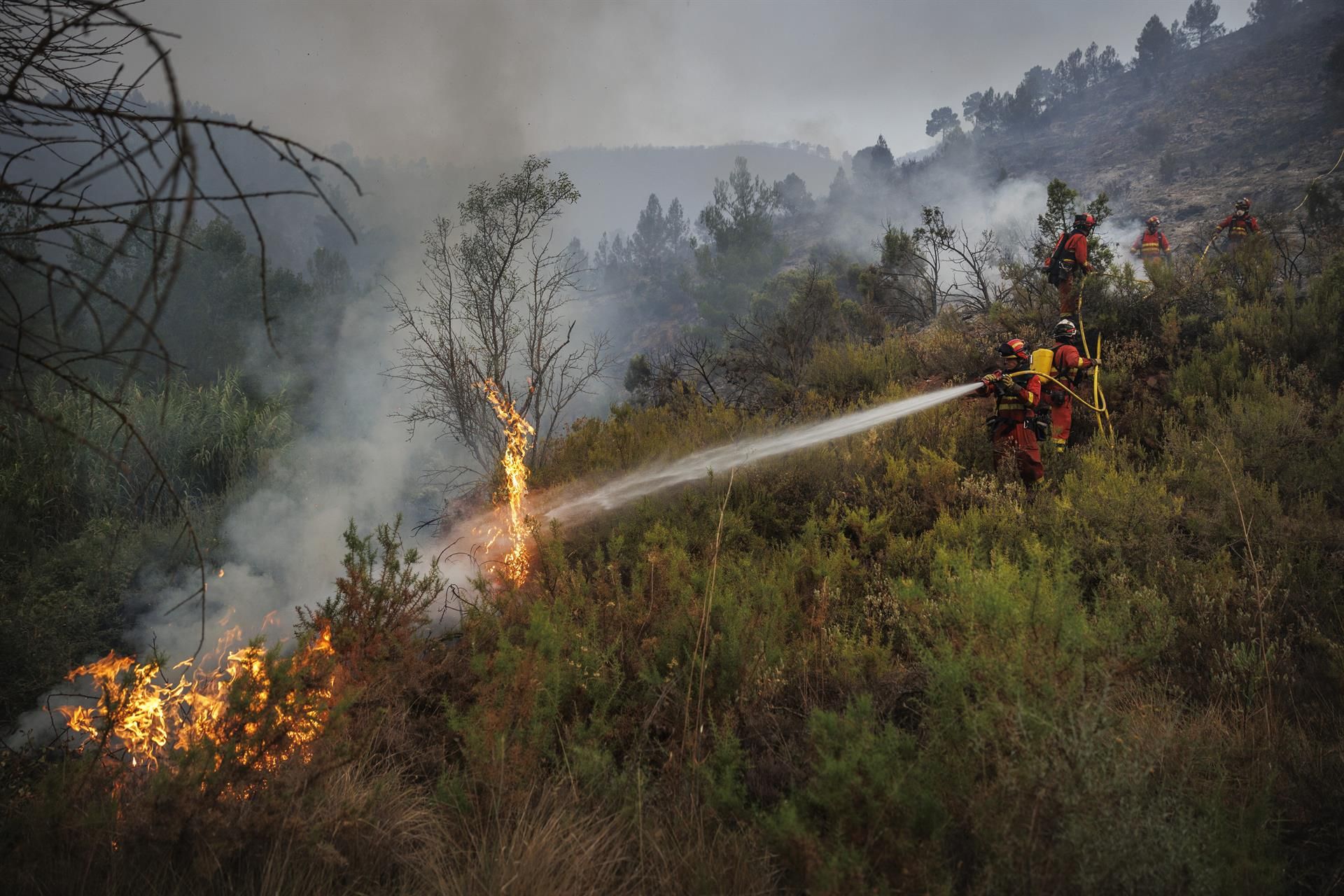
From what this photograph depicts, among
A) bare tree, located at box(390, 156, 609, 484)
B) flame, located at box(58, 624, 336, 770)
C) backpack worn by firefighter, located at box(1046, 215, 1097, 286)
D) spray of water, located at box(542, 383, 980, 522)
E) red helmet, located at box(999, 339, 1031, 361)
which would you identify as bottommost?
spray of water, located at box(542, 383, 980, 522)

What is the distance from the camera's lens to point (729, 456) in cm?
746

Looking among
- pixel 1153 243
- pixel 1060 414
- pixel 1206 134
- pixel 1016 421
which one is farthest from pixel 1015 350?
pixel 1206 134

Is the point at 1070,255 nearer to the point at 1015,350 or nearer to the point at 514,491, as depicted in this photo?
the point at 1015,350

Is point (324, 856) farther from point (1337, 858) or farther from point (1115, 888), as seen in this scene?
point (1337, 858)

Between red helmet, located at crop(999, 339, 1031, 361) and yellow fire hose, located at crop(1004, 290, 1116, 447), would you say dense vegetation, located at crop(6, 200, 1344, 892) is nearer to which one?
yellow fire hose, located at crop(1004, 290, 1116, 447)

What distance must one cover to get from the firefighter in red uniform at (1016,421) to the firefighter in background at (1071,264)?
397 cm

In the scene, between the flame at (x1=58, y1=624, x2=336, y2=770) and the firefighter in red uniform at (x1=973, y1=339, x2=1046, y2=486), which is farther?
the firefighter in red uniform at (x1=973, y1=339, x2=1046, y2=486)

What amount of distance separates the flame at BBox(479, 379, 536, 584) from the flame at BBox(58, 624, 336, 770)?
6.58ft

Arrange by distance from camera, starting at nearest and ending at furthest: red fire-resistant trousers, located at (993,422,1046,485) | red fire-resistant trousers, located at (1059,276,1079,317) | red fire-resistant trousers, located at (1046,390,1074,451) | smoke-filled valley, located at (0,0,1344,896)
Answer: smoke-filled valley, located at (0,0,1344,896) → red fire-resistant trousers, located at (993,422,1046,485) → red fire-resistant trousers, located at (1046,390,1074,451) → red fire-resistant trousers, located at (1059,276,1079,317)

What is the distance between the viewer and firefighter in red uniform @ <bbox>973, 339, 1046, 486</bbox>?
6.24 meters

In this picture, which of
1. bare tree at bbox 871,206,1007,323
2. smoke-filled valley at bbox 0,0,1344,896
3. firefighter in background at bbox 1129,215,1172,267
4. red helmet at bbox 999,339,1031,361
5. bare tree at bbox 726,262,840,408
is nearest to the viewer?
smoke-filled valley at bbox 0,0,1344,896

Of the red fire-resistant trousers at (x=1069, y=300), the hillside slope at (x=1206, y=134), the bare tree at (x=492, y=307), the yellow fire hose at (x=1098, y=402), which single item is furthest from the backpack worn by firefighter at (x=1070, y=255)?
the hillside slope at (x=1206, y=134)

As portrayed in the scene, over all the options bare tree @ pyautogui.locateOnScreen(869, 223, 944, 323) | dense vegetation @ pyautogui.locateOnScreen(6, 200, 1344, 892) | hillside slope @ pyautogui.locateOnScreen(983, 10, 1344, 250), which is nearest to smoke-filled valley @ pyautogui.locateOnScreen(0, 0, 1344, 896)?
dense vegetation @ pyautogui.locateOnScreen(6, 200, 1344, 892)

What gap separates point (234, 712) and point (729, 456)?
216 inches
